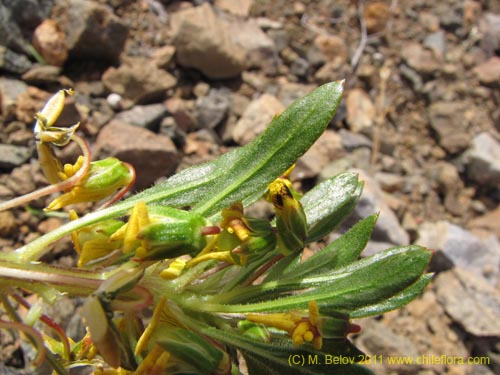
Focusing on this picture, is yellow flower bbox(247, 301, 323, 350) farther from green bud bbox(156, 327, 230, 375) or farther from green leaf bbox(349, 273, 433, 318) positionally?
green leaf bbox(349, 273, 433, 318)

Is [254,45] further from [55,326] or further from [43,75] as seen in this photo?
[55,326]

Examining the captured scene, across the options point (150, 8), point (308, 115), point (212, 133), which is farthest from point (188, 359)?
point (150, 8)

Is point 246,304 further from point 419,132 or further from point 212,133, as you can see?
point 419,132

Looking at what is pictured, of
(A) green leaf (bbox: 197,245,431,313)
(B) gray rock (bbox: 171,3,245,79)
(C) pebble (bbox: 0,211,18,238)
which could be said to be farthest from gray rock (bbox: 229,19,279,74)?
(A) green leaf (bbox: 197,245,431,313)

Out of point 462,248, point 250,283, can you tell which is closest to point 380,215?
point 462,248

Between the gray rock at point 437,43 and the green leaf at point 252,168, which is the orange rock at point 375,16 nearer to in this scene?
the gray rock at point 437,43

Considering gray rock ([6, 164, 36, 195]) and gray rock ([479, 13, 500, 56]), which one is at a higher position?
gray rock ([479, 13, 500, 56])
